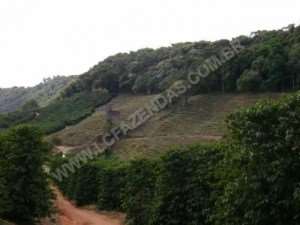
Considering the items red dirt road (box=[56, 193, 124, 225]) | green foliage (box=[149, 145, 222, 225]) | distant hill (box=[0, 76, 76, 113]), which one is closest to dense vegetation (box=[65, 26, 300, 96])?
red dirt road (box=[56, 193, 124, 225])

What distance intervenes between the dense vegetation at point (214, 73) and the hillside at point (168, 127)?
240 centimetres

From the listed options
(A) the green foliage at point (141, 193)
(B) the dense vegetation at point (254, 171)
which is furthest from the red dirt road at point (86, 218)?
(B) the dense vegetation at point (254, 171)

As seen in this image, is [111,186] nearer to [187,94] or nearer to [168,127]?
[168,127]

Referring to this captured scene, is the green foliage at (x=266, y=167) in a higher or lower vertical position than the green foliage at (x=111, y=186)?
higher

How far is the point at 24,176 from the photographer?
26.0m

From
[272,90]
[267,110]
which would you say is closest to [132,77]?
[272,90]

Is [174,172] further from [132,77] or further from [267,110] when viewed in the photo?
[132,77]

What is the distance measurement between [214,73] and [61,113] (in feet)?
97.3

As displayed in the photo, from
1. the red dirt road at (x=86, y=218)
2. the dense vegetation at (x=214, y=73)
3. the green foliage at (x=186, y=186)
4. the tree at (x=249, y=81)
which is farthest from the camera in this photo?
the tree at (x=249, y=81)

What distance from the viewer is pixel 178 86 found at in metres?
75.3

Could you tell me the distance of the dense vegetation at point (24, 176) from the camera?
25.7 metres

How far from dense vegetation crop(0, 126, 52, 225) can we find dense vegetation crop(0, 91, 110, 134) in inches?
2134

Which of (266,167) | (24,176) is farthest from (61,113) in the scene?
(266,167)

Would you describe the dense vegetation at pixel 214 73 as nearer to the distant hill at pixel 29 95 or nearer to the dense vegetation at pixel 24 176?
the dense vegetation at pixel 24 176
